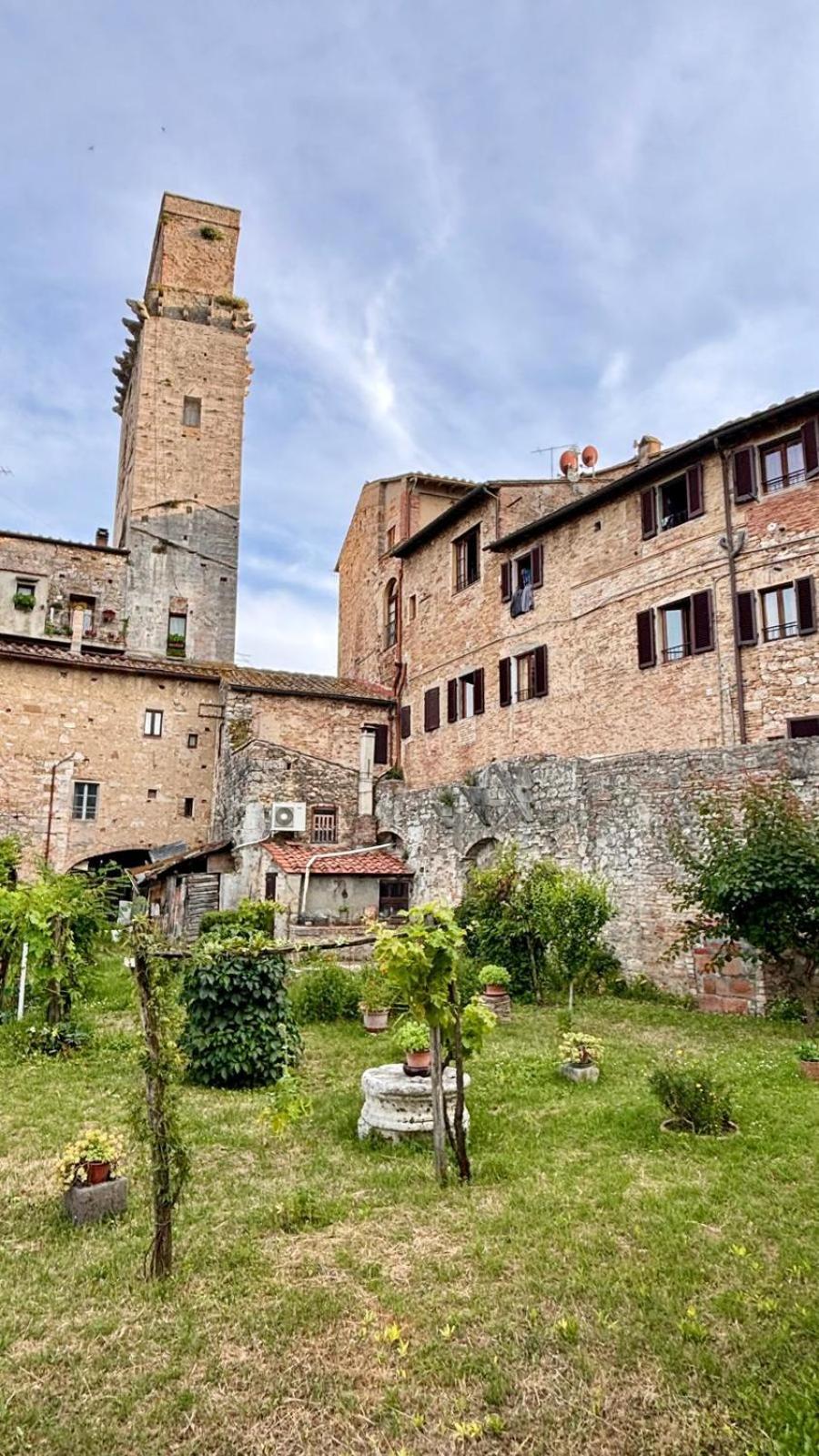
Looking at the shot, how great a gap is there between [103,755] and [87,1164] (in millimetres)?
20077

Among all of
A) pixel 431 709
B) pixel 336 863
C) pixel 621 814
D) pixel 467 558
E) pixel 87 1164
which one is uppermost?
pixel 467 558

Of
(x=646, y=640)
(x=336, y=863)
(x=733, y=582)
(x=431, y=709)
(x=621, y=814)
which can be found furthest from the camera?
(x=431, y=709)

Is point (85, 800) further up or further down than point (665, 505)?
further down

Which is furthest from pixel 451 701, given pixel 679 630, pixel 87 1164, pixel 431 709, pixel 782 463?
pixel 87 1164

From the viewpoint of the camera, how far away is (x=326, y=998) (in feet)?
37.5

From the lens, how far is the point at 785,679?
15.8 meters

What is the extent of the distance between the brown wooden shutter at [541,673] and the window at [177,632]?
15505 mm

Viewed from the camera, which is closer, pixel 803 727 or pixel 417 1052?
pixel 417 1052

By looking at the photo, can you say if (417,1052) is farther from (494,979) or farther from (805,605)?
(805,605)

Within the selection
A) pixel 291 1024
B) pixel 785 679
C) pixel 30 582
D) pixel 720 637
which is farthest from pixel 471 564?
pixel 291 1024

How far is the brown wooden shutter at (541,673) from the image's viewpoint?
A: 20766 mm

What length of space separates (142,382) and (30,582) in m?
9.47

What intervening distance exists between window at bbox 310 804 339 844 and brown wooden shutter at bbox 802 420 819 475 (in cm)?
1423

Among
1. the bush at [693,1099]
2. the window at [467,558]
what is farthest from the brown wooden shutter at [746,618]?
the bush at [693,1099]
